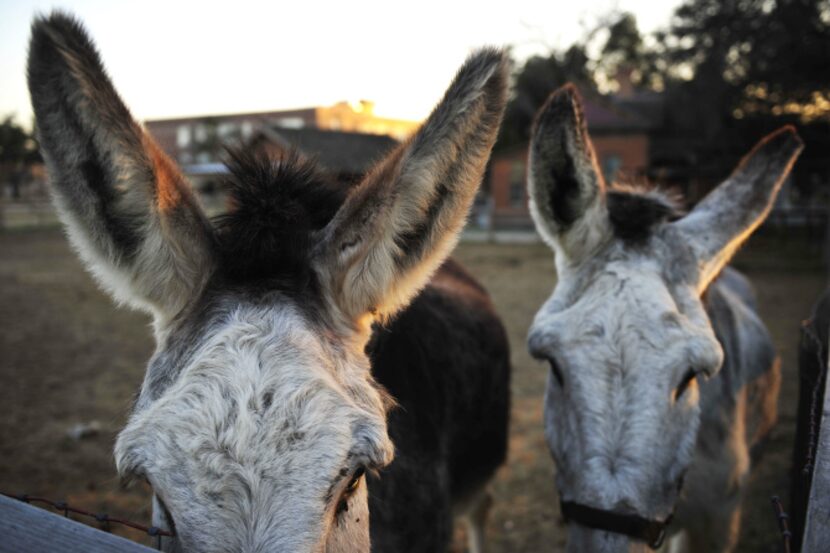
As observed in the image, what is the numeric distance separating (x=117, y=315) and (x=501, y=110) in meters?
12.4

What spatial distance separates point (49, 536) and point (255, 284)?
782mm

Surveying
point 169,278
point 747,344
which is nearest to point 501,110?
point 169,278

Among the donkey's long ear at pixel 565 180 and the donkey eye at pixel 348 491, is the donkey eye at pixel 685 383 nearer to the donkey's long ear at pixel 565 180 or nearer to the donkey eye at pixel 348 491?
the donkey's long ear at pixel 565 180

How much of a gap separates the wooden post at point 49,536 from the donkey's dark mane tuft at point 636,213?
2366mm

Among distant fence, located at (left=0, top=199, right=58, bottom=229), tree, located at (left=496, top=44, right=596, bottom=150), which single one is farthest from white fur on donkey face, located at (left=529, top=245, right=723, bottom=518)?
distant fence, located at (left=0, top=199, right=58, bottom=229)

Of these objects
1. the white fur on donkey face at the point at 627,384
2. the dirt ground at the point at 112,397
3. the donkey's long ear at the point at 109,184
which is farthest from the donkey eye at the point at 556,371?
the dirt ground at the point at 112,397

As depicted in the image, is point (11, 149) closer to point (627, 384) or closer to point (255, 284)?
point (255, 284)

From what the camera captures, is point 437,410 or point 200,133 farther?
point 200,133

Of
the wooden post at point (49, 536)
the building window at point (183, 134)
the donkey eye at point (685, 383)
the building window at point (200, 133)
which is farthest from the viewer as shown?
the building window at point (183, 134)

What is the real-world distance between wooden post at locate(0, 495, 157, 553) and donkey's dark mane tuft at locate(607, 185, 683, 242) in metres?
2.37

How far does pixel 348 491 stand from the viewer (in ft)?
4.91

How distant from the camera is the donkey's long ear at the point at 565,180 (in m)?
2.48

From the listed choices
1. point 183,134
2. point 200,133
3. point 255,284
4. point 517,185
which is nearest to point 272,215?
point 255,284

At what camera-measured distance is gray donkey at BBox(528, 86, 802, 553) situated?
6.86 ft
